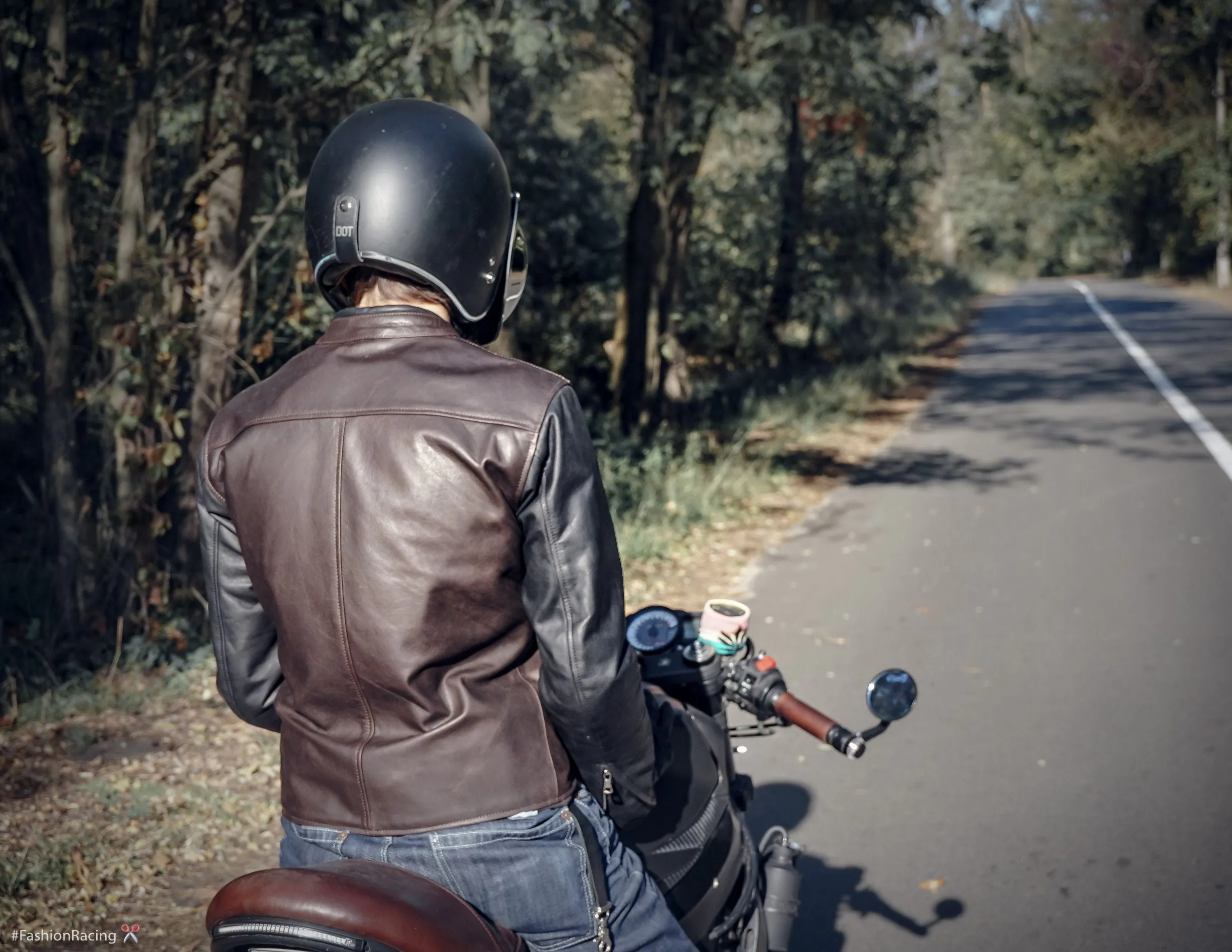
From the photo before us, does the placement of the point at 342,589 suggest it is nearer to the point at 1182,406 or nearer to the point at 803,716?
the point at 803,716

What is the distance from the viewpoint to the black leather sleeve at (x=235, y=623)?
6.94ft

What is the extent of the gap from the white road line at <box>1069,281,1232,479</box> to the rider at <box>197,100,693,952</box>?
9582mm

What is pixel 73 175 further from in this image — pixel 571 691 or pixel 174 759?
pixel 571 691

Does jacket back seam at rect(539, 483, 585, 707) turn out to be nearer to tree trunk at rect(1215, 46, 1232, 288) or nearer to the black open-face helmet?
the black open-face helmet

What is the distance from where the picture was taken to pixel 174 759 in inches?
193

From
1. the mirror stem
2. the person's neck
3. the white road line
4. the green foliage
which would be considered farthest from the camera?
the green foliage

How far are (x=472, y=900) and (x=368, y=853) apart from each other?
7.0 inches

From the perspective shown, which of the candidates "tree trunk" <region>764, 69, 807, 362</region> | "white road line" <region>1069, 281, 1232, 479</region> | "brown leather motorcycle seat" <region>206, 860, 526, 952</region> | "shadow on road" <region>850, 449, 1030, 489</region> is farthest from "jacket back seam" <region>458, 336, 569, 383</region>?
"tree trunk" <region>764, 69, 807, 362</region>

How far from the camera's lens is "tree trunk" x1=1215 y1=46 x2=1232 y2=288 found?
137ft

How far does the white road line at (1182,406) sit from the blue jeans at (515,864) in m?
9.58

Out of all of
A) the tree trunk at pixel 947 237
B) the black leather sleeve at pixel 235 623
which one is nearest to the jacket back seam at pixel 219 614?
the black leather sleeve at pixel 235 623

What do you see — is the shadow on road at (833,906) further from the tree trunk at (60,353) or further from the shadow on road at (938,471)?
the shadow on road at (938,471)

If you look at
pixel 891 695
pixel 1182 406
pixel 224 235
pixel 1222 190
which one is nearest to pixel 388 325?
pixel 891 695

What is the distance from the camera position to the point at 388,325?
78.3 inches
